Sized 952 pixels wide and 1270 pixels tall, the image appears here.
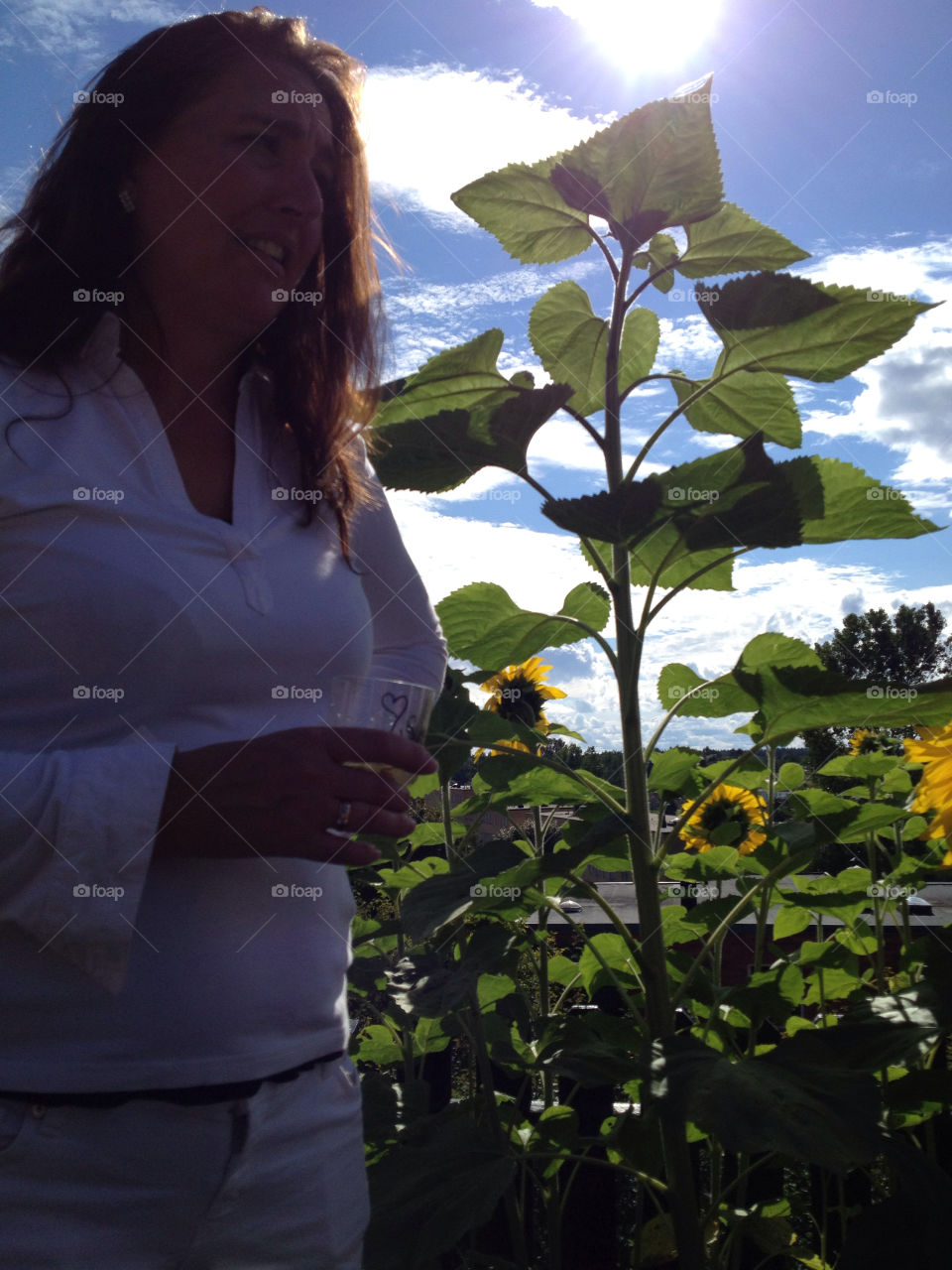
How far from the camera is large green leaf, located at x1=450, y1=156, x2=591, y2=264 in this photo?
1.37 metres

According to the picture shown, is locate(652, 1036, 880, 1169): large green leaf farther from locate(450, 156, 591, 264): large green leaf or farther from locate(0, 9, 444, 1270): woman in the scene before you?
locate(450, 156, 591, 264): large green leaf

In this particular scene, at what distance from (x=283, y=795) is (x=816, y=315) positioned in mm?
895

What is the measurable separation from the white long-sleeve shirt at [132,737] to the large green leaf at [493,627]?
10.5 inches

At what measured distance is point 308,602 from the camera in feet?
3.90

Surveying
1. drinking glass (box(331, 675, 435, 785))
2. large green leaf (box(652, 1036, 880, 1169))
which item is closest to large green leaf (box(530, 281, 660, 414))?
drinking glass (box(331, 675, 435, 785))

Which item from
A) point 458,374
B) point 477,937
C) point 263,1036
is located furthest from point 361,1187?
point 458,374

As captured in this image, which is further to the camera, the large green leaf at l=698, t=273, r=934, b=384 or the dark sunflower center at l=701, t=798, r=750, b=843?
the dark sunflower center at l=701, t=798, r=750, b=843

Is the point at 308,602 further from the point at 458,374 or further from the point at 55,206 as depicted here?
the point at 55,206

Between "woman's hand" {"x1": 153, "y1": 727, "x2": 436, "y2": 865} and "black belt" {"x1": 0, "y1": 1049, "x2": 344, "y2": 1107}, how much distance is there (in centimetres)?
24

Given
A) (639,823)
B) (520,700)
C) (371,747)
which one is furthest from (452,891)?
(520,700)

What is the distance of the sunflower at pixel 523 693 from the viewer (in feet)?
8.11

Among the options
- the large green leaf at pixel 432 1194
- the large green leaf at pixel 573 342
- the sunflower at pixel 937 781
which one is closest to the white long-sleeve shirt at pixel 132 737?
the large green leaf at pixel 432 1194

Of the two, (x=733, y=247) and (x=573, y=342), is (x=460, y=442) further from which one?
(x=733, y=247)

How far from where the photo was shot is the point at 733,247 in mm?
1367
